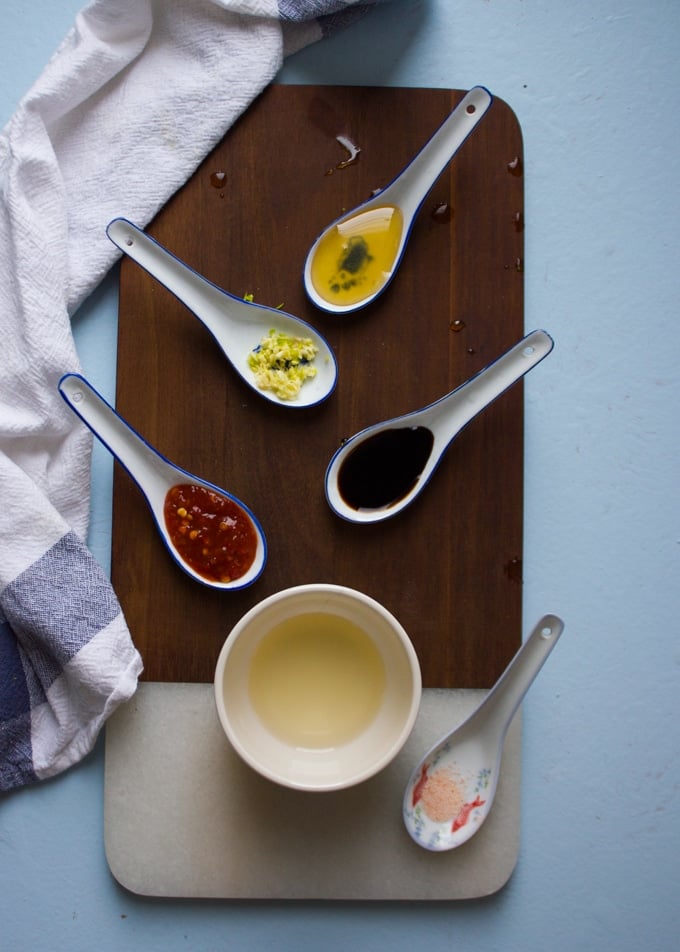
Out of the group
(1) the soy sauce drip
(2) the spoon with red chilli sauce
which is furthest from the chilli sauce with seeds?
(1) the soy sauce drip

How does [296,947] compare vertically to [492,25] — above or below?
below

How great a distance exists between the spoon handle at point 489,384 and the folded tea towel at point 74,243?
1.15ft

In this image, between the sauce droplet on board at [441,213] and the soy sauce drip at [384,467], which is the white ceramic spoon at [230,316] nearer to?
the soy sauce drip at [384,467]

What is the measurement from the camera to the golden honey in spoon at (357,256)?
88 cm

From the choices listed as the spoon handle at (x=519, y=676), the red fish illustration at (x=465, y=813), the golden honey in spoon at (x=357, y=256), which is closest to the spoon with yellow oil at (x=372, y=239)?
the golden honey in spoon at (x=357, y=256)

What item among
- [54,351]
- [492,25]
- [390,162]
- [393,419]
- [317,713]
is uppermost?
[492,25]

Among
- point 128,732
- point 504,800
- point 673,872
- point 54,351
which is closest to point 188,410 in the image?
point 54,351

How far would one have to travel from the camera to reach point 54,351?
837 millimetres

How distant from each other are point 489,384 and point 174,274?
1.09ft

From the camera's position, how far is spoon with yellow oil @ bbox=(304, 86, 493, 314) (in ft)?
2.85

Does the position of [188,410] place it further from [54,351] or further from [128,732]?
[128,732]

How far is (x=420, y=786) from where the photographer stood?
2.77 ft

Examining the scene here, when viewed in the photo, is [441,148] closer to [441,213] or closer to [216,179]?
[441,213]

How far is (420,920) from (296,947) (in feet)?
0.41
